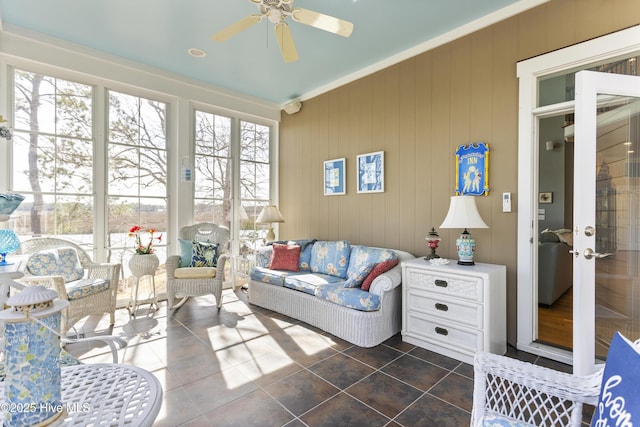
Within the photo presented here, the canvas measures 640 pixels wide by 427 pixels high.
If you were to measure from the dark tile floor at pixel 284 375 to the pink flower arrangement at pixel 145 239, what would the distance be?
2.60ft

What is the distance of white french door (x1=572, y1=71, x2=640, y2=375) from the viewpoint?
1.99 metres

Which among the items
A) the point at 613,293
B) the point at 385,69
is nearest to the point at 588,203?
the point at 613,293

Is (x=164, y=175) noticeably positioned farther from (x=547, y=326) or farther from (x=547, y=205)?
(x=547, y=205)

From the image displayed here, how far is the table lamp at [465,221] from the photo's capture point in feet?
8.71

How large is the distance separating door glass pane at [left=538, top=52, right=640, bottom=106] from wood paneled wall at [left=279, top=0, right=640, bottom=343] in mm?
210

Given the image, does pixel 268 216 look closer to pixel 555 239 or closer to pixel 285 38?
pixel 285 38

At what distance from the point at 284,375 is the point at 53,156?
3.47 m

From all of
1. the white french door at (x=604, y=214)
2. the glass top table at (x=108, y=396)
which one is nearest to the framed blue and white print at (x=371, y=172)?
the white french door at (x=604, y=214)

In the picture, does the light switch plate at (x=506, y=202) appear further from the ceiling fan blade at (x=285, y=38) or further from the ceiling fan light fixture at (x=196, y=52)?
the ceiling fan light fixture at (x=196, y=52)

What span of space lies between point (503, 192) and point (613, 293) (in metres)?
1.08

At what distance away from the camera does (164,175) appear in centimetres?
427

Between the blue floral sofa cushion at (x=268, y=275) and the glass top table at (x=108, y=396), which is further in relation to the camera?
the blue floral sofa cushion at (x=268, y=275)

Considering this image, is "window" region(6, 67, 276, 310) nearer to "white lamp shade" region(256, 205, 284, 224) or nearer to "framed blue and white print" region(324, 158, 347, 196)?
"white lamp shade" region(256, 205, 284, 224)

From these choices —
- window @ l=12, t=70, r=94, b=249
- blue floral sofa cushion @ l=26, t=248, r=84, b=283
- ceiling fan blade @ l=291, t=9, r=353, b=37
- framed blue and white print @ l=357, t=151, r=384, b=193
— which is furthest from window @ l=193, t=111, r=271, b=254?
ceiling fan blade @ l=291, t=9, r=353, b=37
